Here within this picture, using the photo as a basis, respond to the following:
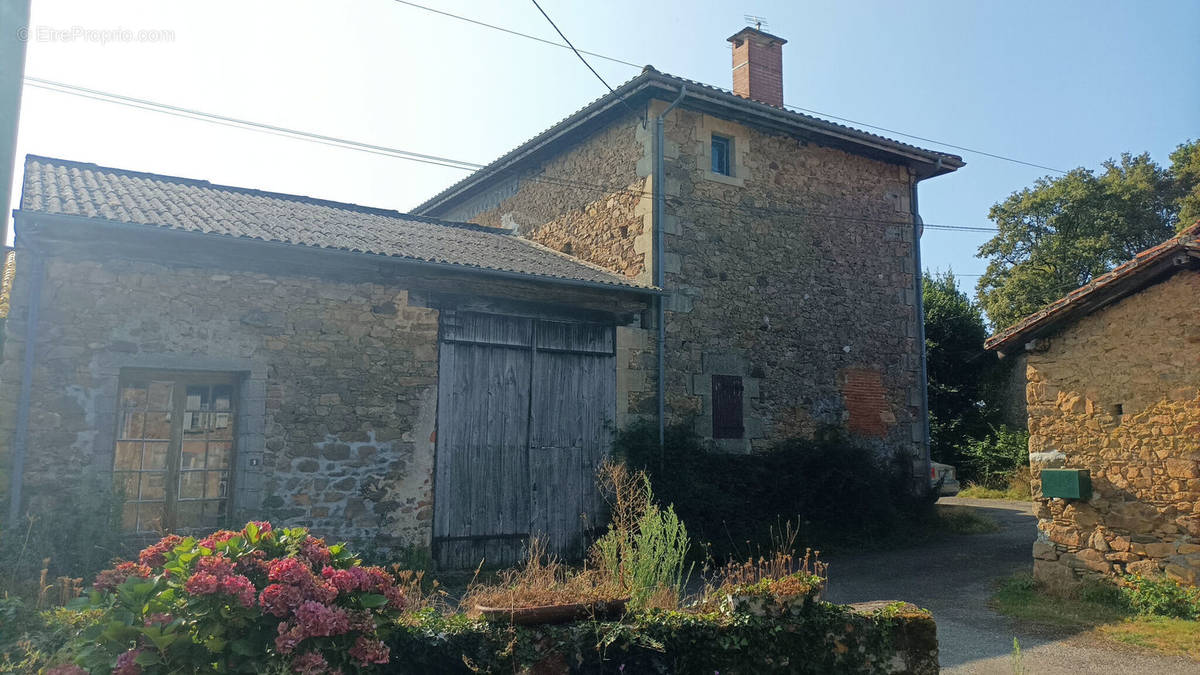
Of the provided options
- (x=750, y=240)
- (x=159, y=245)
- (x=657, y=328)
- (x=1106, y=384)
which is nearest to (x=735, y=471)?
(x=657, y=328)

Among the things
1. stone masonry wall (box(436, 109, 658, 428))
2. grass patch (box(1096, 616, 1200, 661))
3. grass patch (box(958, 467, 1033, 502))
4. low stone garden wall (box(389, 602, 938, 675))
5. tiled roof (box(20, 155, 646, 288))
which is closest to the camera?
low stone garden wall (box(389, 602, 938, 675))

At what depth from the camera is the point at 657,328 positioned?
1011 cm

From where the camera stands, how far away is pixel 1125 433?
706cm

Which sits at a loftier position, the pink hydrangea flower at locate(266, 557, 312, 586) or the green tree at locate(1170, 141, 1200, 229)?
the green tree at locate(1170, 141, 1200, 229)

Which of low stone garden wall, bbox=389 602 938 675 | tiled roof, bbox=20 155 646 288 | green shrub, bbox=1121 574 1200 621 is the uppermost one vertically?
tiled roof, bbox=20 155 646 288

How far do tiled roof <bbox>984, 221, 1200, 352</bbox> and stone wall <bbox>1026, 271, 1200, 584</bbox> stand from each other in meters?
0.12

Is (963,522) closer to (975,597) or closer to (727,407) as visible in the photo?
(727,407)

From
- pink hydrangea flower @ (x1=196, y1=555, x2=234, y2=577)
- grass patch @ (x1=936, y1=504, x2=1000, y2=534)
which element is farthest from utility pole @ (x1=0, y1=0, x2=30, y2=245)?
grass patch @ (x1=936, y1=504, x2=1000, y2=534)

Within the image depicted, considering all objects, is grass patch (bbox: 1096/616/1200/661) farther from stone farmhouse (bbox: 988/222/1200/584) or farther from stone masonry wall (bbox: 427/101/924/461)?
stone masonry wall (bbox: 427/101/924/461)

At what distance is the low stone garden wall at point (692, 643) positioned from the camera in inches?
144

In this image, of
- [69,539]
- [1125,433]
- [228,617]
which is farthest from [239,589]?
[1125,433]

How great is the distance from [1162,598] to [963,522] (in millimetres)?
5494

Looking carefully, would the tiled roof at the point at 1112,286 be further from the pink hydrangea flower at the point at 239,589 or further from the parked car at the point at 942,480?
the pink hydrangea flower at the point at 239,589

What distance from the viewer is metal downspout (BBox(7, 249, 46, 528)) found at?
6523 mm
